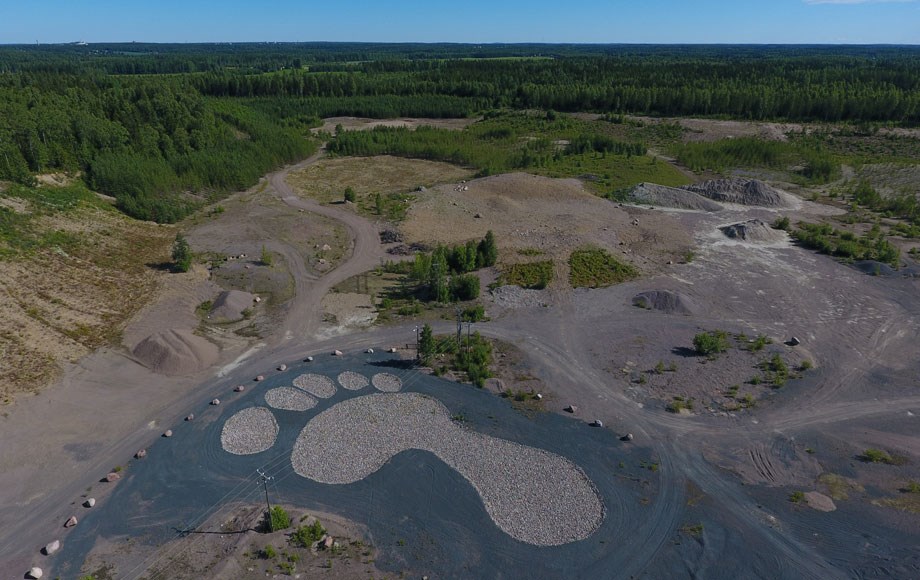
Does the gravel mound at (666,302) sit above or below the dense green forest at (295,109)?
below

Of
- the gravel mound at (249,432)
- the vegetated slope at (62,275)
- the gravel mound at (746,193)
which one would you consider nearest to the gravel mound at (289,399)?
the gravel mound at (249,432)

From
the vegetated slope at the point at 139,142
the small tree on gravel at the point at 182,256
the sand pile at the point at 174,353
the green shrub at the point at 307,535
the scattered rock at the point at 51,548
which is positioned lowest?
the scattered rock at the point at 51,548

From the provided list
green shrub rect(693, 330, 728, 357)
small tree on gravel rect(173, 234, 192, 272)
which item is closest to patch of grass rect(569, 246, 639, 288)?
green shrub rect(693, 330, 728, 357)

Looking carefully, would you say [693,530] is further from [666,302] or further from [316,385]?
[316,385]

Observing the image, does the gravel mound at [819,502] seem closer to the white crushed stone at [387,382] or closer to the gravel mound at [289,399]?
the white crushed stone at [387,382]

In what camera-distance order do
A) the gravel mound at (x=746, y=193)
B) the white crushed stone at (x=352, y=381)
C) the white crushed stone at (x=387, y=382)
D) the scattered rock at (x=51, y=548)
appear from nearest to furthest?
1. the scattered rock at (x=51, y=548)
2. the white crushed stone at (x=387, y=382)
3. the white crushed stone at (x=352, y=381)
4. the gravel mound at (x=746, y=193)
